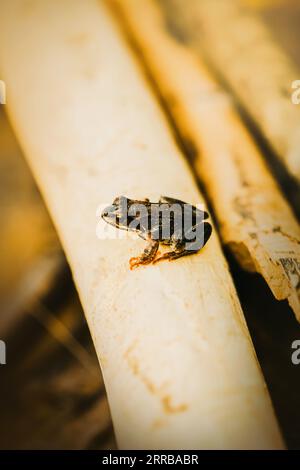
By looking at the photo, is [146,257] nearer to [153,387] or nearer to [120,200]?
[120,200]

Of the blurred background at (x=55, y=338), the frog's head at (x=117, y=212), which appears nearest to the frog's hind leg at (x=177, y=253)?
the frog's head at (x=117, y=212)

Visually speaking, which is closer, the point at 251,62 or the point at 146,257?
the point at 146,257

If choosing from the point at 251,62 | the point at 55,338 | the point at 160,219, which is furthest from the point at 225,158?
the point at 55,338

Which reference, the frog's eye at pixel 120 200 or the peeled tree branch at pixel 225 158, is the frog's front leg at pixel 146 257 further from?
the peeled tree branch at pixel 225 158

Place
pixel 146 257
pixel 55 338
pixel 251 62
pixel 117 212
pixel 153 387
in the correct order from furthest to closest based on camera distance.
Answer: pixel 251 62 < pixel 55 338 < pixel 117 212 < pixel 146 257 < pixel 153 387

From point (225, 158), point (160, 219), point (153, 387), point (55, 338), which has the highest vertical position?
point (225, 158)

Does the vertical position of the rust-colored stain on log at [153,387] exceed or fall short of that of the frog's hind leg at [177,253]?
it falls short

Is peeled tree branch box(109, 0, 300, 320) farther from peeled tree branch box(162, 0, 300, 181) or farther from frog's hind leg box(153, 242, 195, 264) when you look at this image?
frog's hind leg box(153, 242, 195, 264)
